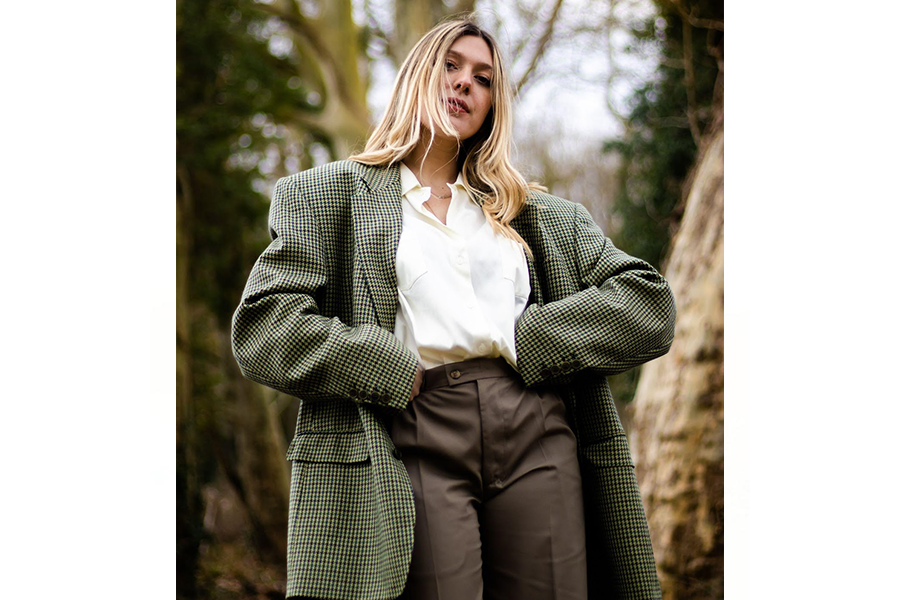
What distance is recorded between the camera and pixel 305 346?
188 centimetres

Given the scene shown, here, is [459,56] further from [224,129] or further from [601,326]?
[224,129]

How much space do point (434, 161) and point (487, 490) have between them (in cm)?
93

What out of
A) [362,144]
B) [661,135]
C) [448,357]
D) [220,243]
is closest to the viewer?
[448,357]

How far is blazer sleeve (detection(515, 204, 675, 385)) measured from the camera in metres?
2.03

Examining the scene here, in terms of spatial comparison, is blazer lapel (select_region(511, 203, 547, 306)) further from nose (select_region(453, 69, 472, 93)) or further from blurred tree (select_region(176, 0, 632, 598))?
blurred tree (select_region(176, 0, 632, 598))

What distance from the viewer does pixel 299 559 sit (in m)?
1.88

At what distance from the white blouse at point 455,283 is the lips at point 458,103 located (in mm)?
218

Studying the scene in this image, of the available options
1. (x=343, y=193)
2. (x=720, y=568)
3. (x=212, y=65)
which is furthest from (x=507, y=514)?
(x=212, y=65)

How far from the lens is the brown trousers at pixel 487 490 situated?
6.17ft

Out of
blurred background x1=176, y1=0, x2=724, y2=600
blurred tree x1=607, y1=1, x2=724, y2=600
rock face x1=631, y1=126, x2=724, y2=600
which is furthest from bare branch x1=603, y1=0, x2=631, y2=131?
rock face x1=631, y1=126, x2=724, y2=600

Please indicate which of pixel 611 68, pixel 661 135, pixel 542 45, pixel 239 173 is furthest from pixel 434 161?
pixel 239 173

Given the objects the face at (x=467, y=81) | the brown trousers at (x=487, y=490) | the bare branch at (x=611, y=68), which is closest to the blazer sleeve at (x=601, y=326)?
the brown trousers at (x=487, y=490)

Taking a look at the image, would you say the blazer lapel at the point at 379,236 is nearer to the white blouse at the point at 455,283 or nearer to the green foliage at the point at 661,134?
the white blouse at the point at 455,283

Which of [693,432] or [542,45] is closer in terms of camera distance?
[693,432]
